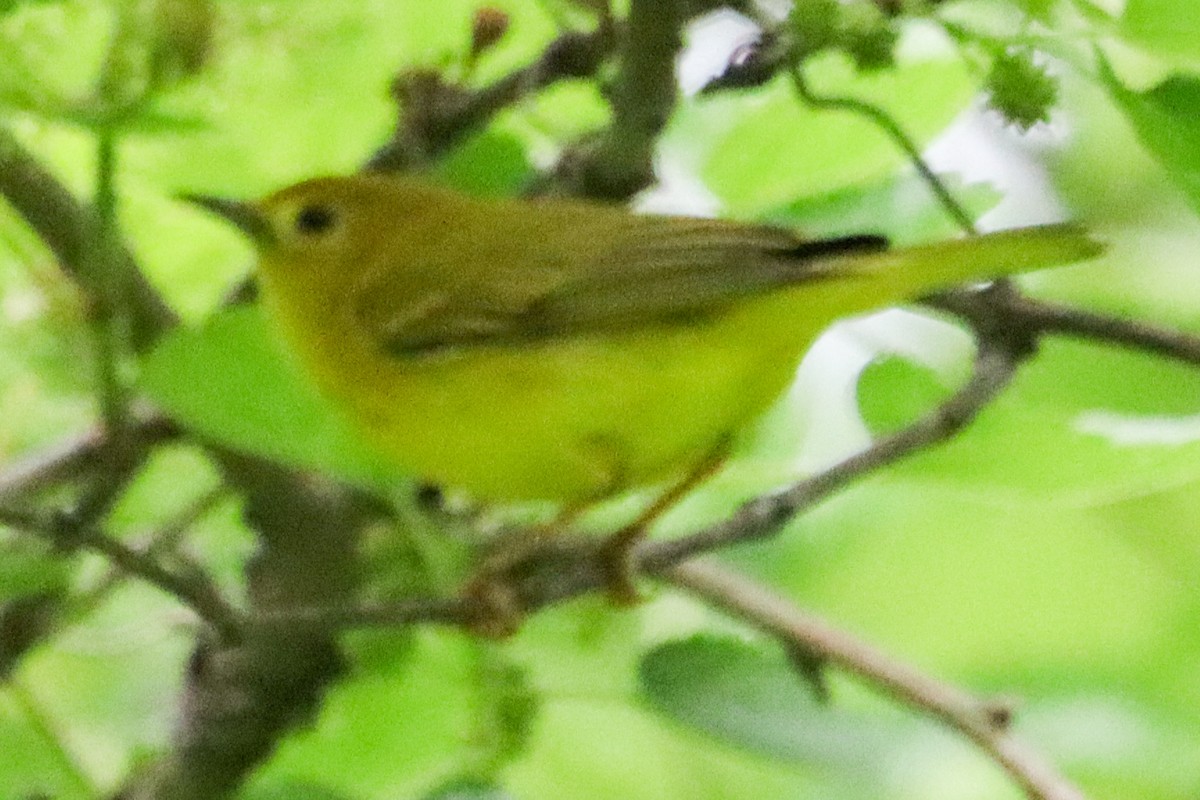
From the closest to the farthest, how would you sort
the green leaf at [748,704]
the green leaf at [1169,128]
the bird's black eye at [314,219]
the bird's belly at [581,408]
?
the green leaf at [1169,128] < the green leaf at [748,704] < the bird's belly at [581,408] < the bird's black eye at [314,219]

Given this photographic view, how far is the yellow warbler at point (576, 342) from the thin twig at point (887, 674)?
0.25 feet

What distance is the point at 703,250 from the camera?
802 millimetres

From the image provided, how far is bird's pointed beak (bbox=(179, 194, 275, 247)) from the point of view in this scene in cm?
78

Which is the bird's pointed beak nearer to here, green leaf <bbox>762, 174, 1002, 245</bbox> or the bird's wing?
the bird's wing

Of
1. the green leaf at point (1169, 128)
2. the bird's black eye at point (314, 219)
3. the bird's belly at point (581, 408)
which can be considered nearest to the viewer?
the green leaf at point (1169, 128)

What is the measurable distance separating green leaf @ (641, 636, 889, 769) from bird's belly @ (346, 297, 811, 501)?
113 millimetres

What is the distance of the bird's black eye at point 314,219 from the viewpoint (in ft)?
2.99

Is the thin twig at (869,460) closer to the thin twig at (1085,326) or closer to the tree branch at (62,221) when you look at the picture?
the thin twig at (1085,326)

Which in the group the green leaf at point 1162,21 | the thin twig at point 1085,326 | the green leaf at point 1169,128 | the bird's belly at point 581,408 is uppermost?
the green leaf at point 1162,21

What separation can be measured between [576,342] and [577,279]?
5cm

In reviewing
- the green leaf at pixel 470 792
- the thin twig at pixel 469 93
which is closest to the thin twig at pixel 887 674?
the green leaf at pixel 470 792

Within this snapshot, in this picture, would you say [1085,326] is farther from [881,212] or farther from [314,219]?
[314,219]

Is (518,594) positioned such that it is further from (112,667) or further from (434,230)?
(112,667)

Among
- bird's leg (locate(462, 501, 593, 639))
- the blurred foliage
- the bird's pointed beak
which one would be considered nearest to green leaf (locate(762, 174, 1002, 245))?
the blurred foliage
